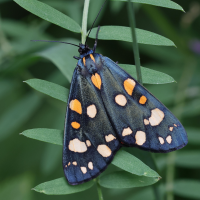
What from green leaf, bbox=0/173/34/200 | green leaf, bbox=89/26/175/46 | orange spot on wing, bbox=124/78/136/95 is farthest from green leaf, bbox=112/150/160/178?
green leaf, bbox=0/173/34/200

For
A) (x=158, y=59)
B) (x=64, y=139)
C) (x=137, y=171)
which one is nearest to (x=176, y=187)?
(x=137, y=171)

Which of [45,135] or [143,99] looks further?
[143,99]

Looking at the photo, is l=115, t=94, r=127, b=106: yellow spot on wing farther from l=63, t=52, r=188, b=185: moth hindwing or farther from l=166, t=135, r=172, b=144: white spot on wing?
l=166, t=135, r=172, b=144: white spot on wing

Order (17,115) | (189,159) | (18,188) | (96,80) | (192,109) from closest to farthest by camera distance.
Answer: (96,80) < (189,159) < (192,109) < (17,115) < (18,188)

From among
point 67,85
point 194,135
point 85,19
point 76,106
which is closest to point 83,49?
point 85,19

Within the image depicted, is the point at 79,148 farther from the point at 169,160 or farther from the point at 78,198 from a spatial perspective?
the point at 78,198

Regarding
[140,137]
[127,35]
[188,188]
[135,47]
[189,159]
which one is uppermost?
[127,35]

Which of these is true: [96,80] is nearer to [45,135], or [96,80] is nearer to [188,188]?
[45,135]
